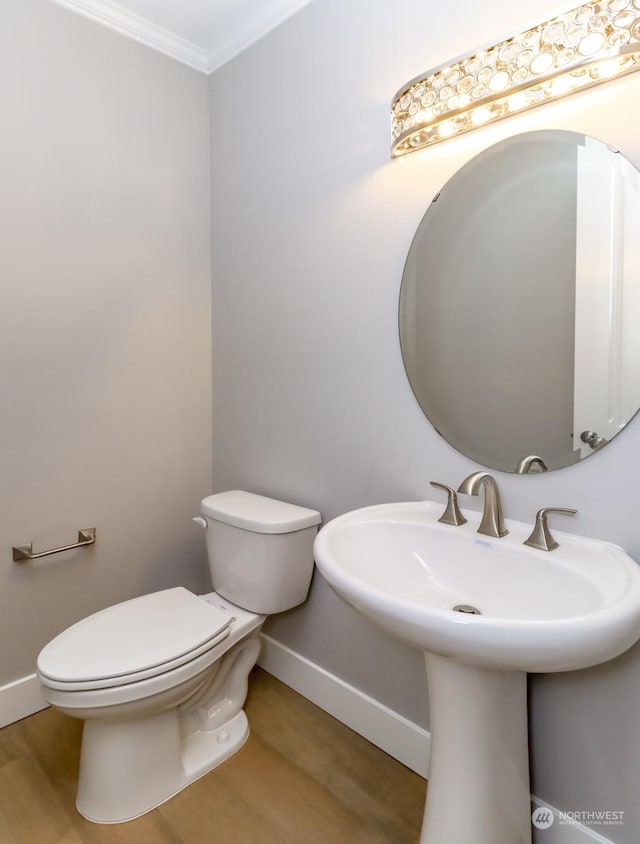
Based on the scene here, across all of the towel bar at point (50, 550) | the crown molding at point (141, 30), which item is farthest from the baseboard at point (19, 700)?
the crown molding at point (141, 30)

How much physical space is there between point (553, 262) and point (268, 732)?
5.31ft

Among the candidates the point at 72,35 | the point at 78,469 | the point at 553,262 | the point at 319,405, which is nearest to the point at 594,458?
the point at 553,262

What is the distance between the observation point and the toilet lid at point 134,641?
3.92 feet

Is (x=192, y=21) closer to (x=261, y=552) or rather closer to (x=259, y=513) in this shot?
(x=259, y=513)

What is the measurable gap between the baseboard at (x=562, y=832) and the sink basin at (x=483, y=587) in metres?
0.52

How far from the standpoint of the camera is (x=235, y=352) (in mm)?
1954

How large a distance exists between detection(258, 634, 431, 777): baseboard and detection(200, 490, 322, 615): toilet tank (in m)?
0.29

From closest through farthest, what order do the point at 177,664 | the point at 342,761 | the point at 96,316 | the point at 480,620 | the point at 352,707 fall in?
the point at 480,620 < the point at 177,664 < the point at 342,761 < the point at 352,707 < the point at 96,316

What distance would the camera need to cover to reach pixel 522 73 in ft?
3.38

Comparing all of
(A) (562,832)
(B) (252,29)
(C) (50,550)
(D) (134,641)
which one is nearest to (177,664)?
(D) (134,641)

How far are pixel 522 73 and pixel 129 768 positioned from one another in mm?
1918

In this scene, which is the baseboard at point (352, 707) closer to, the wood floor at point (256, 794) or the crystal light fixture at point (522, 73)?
the wood floor at point (256, 794)

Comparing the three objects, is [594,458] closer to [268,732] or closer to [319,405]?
[319,405]

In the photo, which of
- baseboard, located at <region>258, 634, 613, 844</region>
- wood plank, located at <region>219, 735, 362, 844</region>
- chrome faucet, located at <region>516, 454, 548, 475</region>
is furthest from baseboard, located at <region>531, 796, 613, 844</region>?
chrome faucet, located at <region>516, 454, 548, 475</region>
